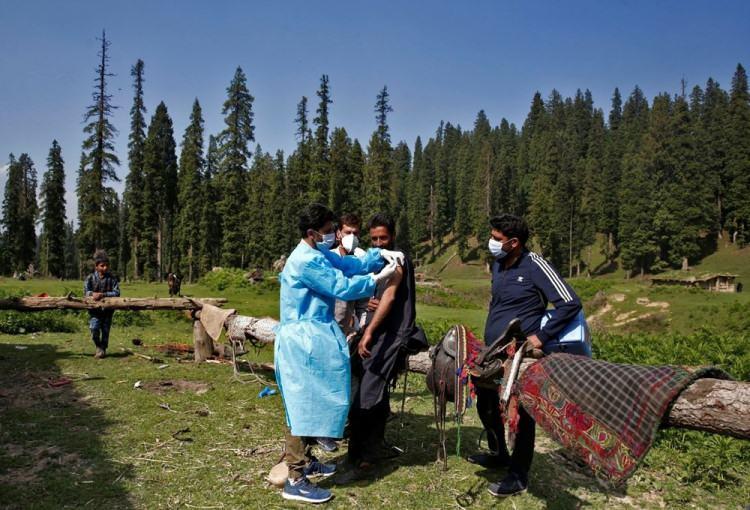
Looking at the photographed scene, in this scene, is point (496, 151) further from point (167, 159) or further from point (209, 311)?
point (209, 311)

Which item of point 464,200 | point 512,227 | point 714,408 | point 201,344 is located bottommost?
point 201,344

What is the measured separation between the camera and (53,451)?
4.99 metres

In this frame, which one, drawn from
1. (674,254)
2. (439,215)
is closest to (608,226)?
(674,254)

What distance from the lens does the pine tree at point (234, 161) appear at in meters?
41.3

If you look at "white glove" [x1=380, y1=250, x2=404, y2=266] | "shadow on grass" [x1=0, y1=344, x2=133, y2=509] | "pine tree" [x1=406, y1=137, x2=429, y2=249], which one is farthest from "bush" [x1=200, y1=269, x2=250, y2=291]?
"pine tree" [x1=406, y1=137, x2=429, y2=249]

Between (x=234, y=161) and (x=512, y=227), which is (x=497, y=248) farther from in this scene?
(x=234, y=161)

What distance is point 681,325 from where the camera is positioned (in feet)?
66.0

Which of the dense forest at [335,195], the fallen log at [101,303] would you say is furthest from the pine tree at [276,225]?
the fallen log at [101,303]

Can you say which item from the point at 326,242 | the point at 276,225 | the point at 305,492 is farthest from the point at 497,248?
the point at 276,225

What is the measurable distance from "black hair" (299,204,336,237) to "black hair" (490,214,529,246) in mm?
1418

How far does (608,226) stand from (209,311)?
56.5 m

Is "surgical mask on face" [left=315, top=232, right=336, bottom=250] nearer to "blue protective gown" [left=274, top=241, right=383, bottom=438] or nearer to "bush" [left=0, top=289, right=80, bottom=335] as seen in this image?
"blue protective gown" [left=274, top=241, right=383, bottom=438]

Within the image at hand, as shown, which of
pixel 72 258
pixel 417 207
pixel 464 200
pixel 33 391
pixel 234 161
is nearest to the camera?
pixel 33 391

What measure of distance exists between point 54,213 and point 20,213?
8833 mm
